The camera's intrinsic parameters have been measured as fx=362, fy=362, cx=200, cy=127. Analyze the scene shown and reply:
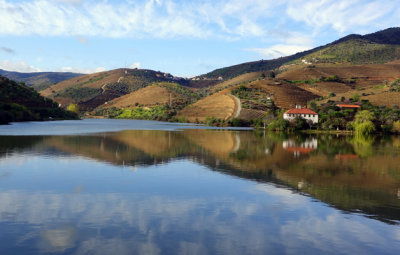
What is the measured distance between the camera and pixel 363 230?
1759 centimetres

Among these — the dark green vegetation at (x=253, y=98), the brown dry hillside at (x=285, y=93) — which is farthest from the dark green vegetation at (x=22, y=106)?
the brown dry hillside at (x=285, y=93)

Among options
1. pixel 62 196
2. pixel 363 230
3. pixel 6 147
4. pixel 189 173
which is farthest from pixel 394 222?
pixel 6 147

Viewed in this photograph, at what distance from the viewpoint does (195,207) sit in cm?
2098

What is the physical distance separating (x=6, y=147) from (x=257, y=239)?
42328mm

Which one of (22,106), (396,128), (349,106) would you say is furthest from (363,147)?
(22,106)

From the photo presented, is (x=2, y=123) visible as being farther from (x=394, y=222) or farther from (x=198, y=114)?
(x=394, y=222)

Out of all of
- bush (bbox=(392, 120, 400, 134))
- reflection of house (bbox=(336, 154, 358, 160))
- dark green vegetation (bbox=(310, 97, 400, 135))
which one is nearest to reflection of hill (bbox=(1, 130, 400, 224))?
reflection of house (bbox=(336, 154, 358, 160))

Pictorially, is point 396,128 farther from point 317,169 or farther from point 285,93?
point 285,93

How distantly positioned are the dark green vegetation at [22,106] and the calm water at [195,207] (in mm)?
94784

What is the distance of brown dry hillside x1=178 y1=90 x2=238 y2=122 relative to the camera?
520 ft

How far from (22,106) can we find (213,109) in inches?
3200

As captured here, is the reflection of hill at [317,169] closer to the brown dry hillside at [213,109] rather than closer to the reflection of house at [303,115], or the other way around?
the reflection of house at [303,115]

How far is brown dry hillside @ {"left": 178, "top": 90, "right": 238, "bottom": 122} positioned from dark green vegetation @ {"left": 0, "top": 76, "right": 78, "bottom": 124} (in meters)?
60.4

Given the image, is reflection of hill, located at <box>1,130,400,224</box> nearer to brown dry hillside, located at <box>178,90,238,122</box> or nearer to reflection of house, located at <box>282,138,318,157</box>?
reflection of house, located at <box>282,138,318,157</box>
